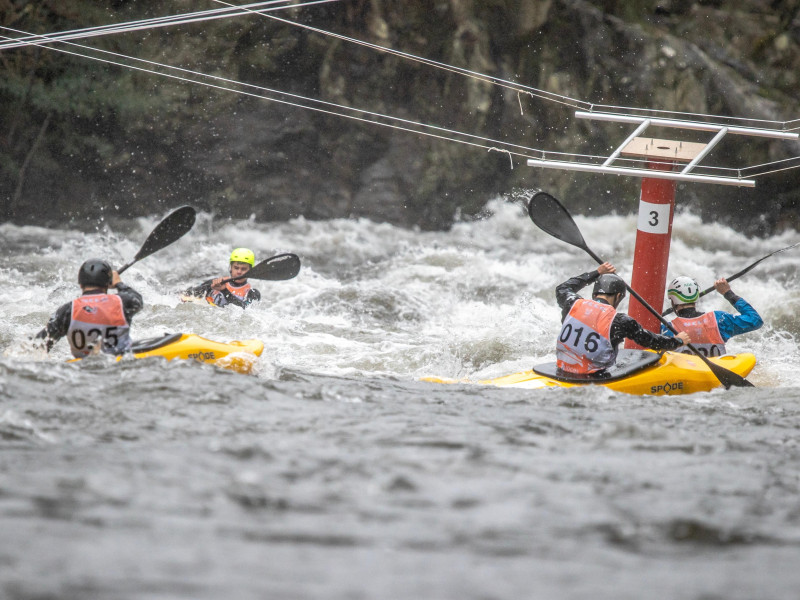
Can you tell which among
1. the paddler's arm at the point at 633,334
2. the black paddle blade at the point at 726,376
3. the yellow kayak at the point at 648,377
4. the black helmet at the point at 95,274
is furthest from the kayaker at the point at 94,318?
the black paddle blade at the point at 726,376

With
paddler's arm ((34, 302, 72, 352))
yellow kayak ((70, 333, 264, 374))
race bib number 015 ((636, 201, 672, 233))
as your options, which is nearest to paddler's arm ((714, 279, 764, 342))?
race bib number 015 ((636, 201, 672, 233))

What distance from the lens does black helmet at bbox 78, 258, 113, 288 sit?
5691 millimetres

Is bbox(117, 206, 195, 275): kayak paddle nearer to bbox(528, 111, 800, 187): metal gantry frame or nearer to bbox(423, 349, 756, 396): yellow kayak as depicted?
bbox(423, 349, 756, 396): yellow kayak

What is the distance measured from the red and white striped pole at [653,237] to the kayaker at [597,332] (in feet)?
4.34

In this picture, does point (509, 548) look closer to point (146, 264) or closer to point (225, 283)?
point (225, 283)

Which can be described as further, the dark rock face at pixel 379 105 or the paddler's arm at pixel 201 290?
the dark rock face at pixel 379 105

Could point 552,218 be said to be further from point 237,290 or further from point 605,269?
point 237,290

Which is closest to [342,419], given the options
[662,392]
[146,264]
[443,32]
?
[662,392]

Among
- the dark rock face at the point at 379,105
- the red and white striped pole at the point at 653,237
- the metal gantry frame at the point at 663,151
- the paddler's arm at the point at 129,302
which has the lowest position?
the paddler's arm at the point at 129,302

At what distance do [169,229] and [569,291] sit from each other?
10.4 ft

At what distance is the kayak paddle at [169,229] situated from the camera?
698 cm

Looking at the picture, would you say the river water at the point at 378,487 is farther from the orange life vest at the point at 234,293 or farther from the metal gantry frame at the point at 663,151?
the orange life vest at the point at 234,293

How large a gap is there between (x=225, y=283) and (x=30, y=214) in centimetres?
661

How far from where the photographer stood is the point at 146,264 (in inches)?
498
